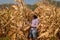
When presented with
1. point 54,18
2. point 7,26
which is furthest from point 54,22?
point 7,26

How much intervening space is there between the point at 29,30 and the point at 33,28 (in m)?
0.16

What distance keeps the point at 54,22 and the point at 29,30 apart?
3.08ft

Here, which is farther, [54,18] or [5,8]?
[5,8]

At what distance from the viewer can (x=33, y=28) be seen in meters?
12.8

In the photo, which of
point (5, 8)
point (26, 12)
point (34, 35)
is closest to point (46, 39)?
point (34, 35)

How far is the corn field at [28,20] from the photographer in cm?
1259

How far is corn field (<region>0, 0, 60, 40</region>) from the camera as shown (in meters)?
12.6

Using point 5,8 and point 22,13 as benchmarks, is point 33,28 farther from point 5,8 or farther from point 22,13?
point 5,8

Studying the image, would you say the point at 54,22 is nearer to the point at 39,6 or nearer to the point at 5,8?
the point at 39,6

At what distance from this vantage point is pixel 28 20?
530 inches

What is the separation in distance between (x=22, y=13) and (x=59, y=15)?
134 centimetres

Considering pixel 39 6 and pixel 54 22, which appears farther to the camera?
pixel 39 6

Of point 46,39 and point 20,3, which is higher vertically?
point 20,3

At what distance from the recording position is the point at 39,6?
13859 mm
